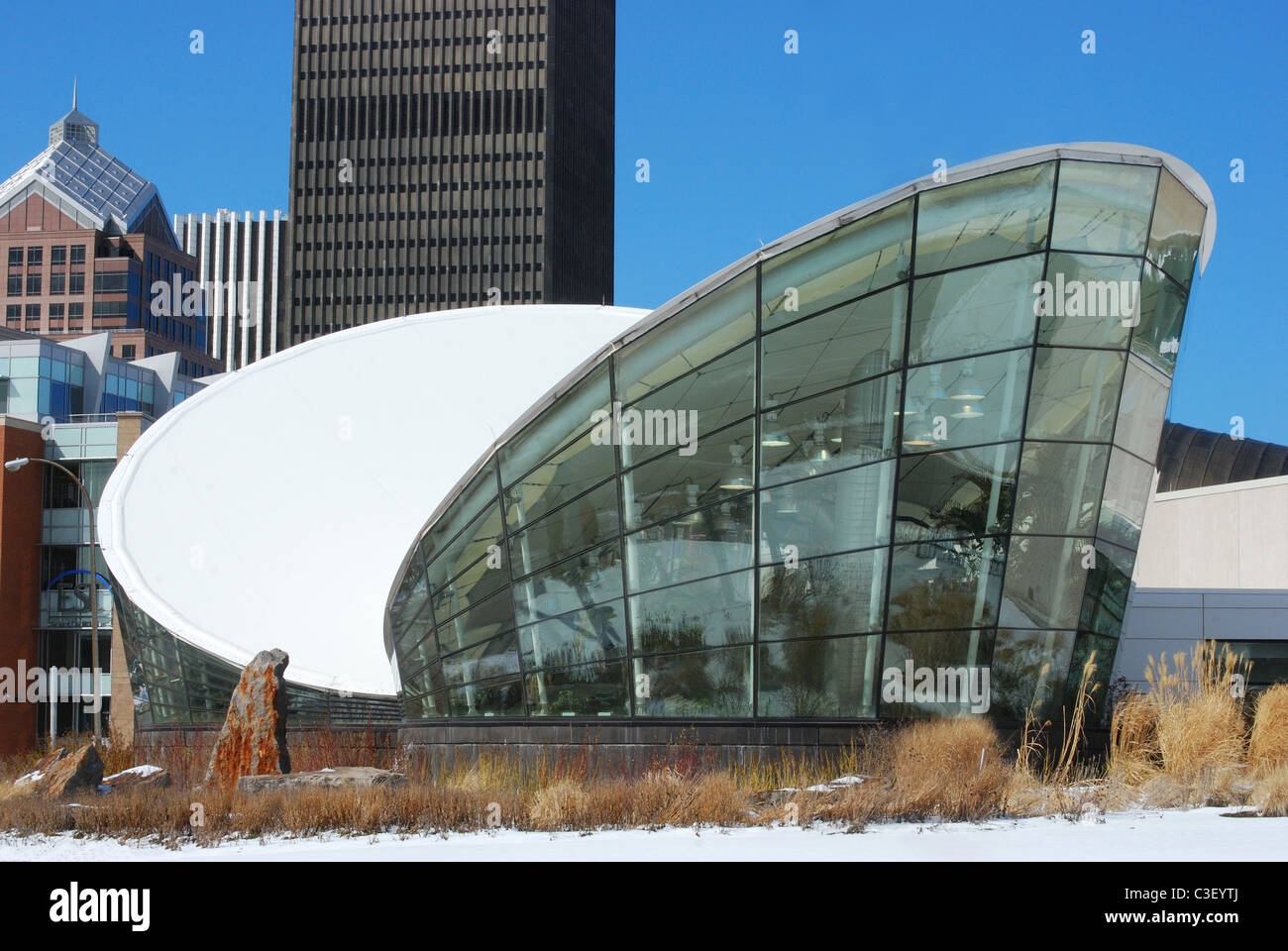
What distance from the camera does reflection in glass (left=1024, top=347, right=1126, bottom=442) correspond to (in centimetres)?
1628

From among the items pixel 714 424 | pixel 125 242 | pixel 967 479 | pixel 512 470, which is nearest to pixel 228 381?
pixel 512 470

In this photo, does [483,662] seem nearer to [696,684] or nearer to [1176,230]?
[696,684]

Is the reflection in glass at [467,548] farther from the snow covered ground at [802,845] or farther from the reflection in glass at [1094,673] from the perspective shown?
the reflection in glass at [1094,673]

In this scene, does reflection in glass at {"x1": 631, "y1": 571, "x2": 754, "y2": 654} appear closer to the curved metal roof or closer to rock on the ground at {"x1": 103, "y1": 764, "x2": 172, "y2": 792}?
rock on the ground at {"x1": 103, "y1": 764, "x2": 172, "y2": 792}

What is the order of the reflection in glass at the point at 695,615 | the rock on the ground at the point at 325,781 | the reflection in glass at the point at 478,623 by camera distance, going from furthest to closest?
the reflection in glass at the point at 478,623 < the reflection in glass at the point at 695,615 < the rock on the ground at the point at 325,781

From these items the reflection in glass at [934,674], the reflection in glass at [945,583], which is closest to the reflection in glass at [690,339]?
the reflection in glass at [945,583]

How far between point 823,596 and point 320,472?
1569cm

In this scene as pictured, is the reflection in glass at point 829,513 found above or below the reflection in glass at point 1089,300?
below

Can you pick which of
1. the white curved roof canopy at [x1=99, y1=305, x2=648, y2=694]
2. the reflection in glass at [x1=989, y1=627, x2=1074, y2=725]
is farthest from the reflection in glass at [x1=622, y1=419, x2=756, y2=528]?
the white curved roof canopy at [x1=99, y1=305, x2=648, y2=694]

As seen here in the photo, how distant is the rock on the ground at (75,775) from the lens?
1756 cm

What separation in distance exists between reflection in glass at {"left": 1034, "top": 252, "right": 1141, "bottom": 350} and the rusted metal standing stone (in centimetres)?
1104

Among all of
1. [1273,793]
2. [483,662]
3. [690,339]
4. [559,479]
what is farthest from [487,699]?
[1273,793]

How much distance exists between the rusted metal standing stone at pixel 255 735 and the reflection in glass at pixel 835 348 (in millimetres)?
7780

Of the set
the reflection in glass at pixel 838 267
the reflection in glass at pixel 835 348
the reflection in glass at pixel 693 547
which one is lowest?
the reflection in glass at pixel 693 547
